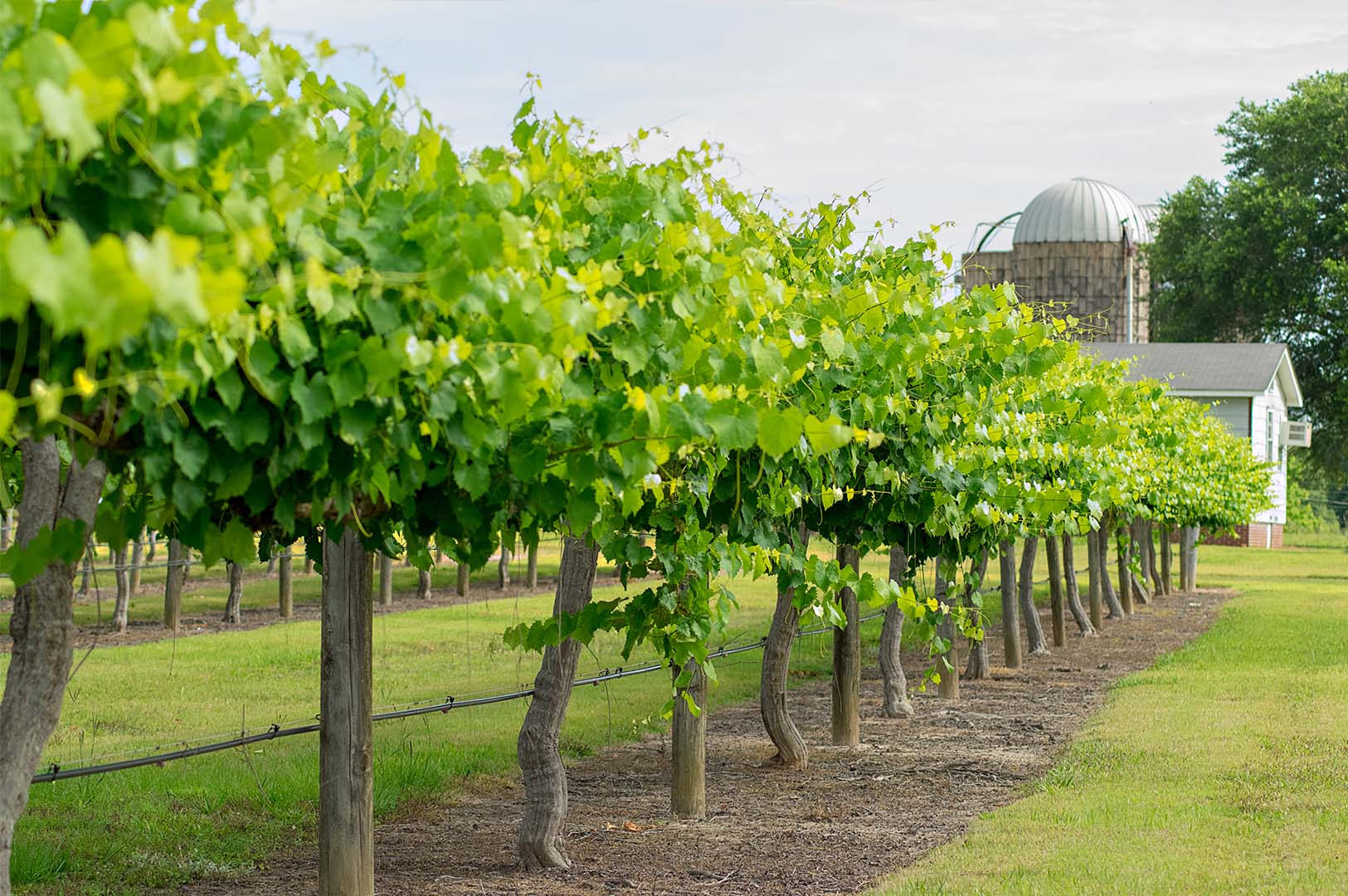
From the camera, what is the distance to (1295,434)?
45438 mm

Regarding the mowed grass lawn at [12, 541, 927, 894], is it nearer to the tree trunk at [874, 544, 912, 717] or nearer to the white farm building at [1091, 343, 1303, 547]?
the tree trunk at [874, 544, 912, 717]

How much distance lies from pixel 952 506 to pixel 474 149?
4129 millimetres

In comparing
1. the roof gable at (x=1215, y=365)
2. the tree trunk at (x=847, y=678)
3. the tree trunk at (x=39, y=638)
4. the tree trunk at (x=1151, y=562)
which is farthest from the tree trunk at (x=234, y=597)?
the roof gable at (x=1215, y=365)

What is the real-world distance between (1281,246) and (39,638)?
45844 mm

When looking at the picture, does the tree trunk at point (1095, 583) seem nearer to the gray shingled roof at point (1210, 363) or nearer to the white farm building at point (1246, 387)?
the white farm building at point (1246, 387)

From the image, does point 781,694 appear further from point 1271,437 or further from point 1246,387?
point 1271,437

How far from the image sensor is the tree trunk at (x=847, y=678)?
10211mm

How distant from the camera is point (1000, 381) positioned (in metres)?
7.88

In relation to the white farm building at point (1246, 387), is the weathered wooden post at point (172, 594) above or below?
below

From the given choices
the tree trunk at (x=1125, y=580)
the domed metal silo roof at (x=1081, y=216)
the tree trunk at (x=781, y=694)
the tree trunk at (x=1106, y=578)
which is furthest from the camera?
the domed metal silo roof at (x=1081, y=216)

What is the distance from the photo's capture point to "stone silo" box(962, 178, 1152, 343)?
176 feet

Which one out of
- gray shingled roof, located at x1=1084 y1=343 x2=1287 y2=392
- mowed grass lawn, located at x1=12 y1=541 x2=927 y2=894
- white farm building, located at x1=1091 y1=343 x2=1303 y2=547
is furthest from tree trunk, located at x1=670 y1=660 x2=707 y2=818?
gray shingled roof, located at x1=1084 y1=343 x2=1287 y2=392

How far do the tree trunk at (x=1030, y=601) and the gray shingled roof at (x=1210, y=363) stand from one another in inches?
938

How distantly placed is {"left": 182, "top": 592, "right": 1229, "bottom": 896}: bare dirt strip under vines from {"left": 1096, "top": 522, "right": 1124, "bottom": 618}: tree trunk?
26.6 ft
